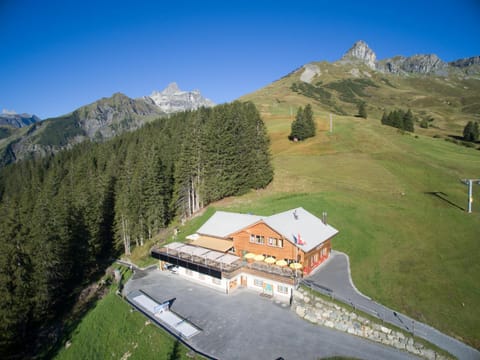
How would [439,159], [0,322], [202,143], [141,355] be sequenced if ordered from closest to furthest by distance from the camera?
[141,355] < [0,322] < [202,143] < [439,159]

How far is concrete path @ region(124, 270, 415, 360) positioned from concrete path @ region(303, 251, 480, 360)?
2565 millimetres

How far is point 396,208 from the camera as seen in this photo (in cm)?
4656

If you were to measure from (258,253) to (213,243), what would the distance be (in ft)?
23.0

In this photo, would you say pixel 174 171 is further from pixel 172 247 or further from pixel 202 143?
pixel 172 247

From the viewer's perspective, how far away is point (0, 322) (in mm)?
33406

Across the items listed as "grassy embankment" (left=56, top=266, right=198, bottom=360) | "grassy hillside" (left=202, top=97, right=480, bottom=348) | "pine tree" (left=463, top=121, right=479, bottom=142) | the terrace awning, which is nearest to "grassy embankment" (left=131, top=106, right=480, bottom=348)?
"grassy hillside" (left=202, top=97, right=480, bottom=348)

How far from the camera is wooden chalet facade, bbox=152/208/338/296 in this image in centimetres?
3278

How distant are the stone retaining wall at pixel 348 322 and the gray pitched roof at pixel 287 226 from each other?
5.69 metres

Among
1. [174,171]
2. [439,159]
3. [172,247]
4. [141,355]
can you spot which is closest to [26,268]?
[172,247]

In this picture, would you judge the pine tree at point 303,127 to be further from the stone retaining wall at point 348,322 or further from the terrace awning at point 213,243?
the stone retaining wall at point 348,322

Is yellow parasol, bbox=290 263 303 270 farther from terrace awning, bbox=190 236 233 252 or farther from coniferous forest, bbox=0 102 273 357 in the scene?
coniferous forest, bbox=0 102 273 357

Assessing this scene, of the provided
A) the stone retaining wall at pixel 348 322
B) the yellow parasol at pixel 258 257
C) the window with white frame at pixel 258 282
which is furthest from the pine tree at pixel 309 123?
the stone retaining wall at pixel 348 322

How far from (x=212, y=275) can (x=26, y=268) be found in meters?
25.0

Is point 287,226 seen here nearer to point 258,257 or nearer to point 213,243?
point 258,257
